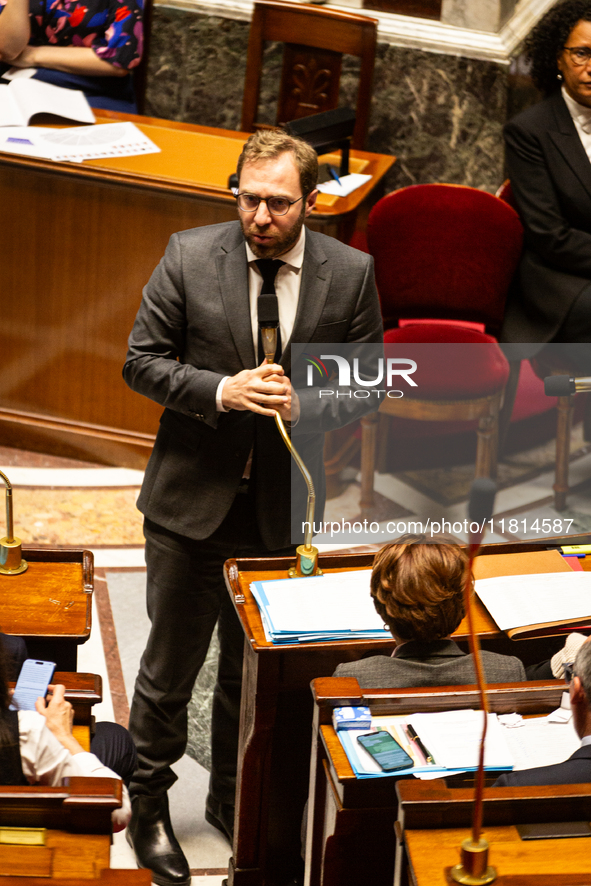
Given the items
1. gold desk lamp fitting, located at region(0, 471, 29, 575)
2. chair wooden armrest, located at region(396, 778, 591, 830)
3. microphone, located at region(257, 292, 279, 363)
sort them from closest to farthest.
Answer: chair wooden armrest, located at region(396, 778, 591, 830) < microphone, located at region(257, 292, 279, 363) < gold desk lamp fitting, located at region(0, 471, 29, 575)

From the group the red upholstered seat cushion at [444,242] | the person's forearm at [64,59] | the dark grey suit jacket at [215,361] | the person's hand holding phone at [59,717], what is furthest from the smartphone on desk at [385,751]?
the person's forearm at [64,59]

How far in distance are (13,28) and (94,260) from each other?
1.13m

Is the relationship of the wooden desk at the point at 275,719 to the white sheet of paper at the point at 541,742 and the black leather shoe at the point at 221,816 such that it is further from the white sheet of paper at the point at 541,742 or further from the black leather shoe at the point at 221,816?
the white sheet of paper at the point at 541,742

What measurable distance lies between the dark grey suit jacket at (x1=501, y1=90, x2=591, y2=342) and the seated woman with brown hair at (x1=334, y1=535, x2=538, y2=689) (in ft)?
7.59

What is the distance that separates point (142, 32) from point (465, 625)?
3.44m

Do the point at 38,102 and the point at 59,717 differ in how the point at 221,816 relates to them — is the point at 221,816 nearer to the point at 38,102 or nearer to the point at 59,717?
the point at 59,717

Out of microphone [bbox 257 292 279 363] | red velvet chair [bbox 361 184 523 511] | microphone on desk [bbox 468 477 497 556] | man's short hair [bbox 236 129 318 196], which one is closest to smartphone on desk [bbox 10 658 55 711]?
microphone [bbox 257 292 279 363]

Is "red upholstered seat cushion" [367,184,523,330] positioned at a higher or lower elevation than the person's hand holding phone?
higher

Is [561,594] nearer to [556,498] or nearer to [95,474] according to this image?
[556,498]

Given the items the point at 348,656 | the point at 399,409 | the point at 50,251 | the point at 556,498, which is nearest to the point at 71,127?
the point at 50,251

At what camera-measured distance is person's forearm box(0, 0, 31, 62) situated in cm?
451

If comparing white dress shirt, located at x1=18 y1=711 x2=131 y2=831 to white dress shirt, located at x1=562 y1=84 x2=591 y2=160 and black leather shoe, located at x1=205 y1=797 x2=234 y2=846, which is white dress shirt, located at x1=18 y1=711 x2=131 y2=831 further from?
white dress shirt, located at x1=562 y1=84 x2=591 y2=160

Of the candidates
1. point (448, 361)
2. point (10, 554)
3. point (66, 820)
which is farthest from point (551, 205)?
point (66, 820)

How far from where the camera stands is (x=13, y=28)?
454 centimetres
